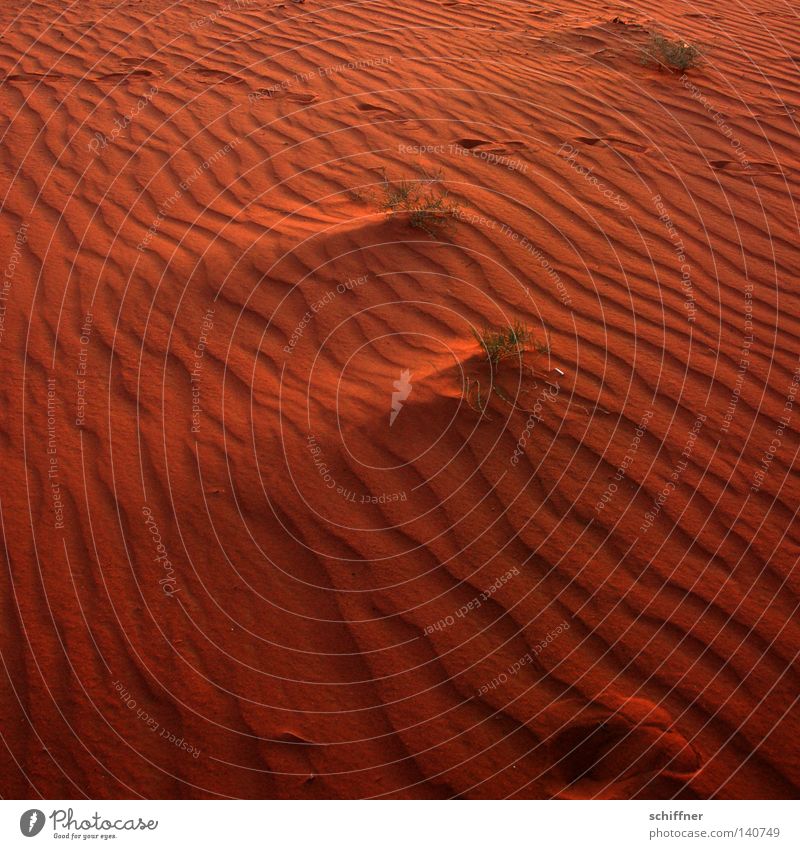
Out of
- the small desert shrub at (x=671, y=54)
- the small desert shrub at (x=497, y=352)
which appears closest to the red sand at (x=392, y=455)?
the small desert shrub at (x=497, y=352)

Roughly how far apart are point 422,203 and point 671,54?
3.32 meters

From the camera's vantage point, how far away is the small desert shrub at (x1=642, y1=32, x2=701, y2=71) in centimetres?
670

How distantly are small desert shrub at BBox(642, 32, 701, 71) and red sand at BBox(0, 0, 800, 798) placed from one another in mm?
901

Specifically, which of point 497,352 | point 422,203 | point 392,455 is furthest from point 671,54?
point 392,455

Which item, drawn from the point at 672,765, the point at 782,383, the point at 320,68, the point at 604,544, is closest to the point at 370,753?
the point at 672,765

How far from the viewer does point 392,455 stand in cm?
354

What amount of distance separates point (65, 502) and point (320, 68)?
464cm

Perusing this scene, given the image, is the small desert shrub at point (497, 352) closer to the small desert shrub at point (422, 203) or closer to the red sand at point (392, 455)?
the red sand at point (392, 455)

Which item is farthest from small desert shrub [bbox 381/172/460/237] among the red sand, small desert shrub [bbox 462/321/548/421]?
small desert shrub [bbox 462/321/548/421]

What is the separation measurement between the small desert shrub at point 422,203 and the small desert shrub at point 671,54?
9.58 ft

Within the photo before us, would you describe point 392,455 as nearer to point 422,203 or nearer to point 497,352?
point 497,352

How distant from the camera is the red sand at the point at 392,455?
2.78 meters

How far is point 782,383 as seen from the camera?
13.0 ft

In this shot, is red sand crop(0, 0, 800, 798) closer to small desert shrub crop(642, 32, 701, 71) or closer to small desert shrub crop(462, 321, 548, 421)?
small desert shrub crop(462, 321, 548, 421)
